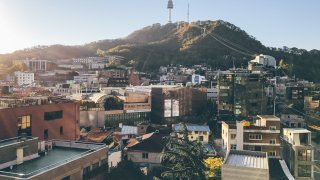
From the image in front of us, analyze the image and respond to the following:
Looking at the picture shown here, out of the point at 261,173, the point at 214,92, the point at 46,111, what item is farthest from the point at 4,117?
the point at 214,92

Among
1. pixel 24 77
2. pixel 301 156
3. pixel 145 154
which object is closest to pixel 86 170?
pixel 145 154

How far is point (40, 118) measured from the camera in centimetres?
2728

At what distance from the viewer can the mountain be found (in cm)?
10169

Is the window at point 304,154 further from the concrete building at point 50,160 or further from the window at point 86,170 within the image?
the window at point 86,170

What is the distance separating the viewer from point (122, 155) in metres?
30.6

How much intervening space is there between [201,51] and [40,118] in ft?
286

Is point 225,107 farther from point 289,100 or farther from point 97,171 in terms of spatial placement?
point 97,171

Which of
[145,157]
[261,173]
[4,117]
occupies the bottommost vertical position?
[145,157]

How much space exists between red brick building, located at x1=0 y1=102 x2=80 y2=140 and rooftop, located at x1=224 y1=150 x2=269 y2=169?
1450cm

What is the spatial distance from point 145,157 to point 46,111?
29.9 feet

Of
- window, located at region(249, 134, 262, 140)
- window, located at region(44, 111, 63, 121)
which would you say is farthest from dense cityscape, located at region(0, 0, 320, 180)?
window, located at region(44, 111, 63, 121)

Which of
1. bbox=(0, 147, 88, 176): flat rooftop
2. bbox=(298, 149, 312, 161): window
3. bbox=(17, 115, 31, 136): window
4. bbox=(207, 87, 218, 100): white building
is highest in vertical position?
bbox=(207, 87, 218, 100): white building

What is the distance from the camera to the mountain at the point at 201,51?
10169 cm

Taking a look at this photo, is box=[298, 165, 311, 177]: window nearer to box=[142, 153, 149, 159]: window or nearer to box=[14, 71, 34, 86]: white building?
box=[142, 153, 149, 159]: window
